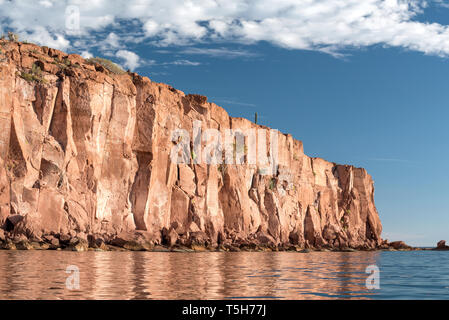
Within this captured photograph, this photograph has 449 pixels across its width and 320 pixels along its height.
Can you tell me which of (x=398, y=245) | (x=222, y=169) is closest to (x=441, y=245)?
(x=398, y=245)

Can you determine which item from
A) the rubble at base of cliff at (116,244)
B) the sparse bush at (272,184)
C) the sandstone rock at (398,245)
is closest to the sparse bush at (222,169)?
the sparse bush at (272,184)

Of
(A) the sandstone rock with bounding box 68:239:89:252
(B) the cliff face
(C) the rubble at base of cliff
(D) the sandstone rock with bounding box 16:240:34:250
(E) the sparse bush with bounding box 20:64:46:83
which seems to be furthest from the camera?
(E) the sparse bush with bounding box 20:64:46:83

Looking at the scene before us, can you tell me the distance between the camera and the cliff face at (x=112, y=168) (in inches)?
1569

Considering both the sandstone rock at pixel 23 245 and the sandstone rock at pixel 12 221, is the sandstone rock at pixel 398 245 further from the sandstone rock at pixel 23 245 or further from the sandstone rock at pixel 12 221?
the sandstone rock at pixel 23 245

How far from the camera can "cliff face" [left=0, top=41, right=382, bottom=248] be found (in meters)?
39.8

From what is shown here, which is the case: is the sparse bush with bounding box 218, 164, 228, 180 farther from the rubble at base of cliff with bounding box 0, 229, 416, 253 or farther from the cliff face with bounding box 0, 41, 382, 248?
the rubble at base of cliff with bounding box 0, 229, 416, 253

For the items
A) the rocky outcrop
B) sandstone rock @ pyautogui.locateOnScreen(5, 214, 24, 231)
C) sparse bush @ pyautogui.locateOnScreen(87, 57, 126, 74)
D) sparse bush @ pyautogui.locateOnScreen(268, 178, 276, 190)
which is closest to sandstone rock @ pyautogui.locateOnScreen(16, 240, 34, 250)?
sandstone rock @ pyautogui.locateOnScreen(5, 214, 24, 231)

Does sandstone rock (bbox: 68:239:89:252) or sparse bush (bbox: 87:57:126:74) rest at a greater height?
sparse bush (bbox: 87:57:126:74)

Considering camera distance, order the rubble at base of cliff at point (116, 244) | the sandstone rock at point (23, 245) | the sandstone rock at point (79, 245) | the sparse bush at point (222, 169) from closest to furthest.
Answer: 1. the sandstone rock at point (23, 245)
2. the rubble at base of cliff at point (116, 244)
3. the sandstone rock at point (79, 245)
4. the sparse bush at point (222, 169)

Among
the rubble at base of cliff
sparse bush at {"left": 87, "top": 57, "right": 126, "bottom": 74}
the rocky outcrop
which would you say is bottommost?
the rocky outcrop

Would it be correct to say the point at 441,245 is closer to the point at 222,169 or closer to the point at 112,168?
the point at 222,169

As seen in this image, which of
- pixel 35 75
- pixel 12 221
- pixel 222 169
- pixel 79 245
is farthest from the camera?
pixel 222 169

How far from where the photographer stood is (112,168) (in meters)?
49.0
